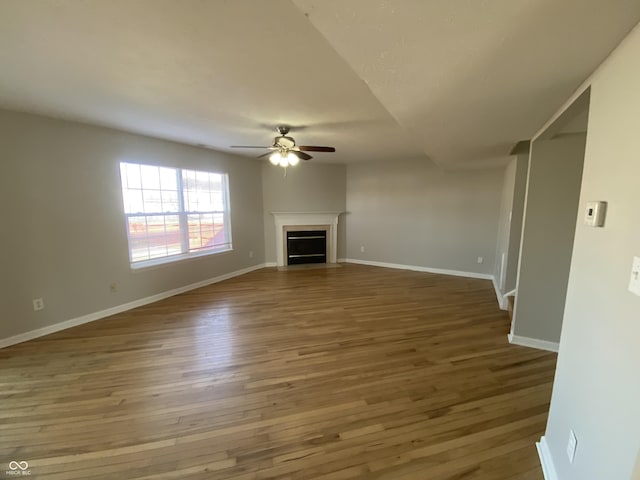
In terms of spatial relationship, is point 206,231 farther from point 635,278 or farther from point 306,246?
point 635,278

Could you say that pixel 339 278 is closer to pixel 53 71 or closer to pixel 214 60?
pixel 214 60

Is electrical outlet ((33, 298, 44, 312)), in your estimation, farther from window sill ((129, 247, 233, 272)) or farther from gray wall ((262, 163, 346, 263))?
gray wall ((262, 163, 346, 263))

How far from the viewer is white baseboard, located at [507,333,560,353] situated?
2715mm

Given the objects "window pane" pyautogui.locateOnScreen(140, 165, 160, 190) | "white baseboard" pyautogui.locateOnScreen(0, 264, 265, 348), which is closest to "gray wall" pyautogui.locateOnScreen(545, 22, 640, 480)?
"white baseboard" pyautogui.locateOnScreen(0, 264, 265, 348)

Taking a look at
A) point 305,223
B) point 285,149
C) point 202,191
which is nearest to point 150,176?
point 202,191

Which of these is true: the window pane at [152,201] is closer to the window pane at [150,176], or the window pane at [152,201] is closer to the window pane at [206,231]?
the window pane at [150,176]

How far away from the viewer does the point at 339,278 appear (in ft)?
17.3

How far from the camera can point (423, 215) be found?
566 cm

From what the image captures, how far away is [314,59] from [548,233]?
2.65m

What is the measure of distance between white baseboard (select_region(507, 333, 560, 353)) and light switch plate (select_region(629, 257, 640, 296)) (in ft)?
7.54

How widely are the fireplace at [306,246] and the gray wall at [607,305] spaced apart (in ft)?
16.9

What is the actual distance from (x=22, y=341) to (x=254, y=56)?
12.2 ft

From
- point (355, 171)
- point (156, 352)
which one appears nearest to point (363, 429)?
point (156, 352)

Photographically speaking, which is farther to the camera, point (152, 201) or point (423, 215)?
point (423, 215)
